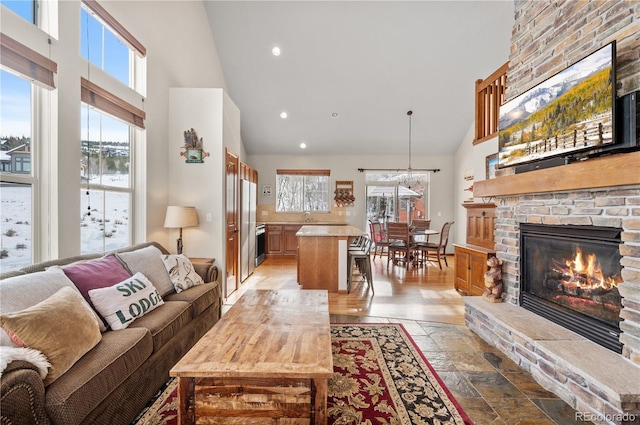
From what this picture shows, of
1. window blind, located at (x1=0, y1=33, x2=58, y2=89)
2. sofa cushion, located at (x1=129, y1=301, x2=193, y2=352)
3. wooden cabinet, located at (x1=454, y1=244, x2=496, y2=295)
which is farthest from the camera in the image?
wooden cabinet, located at (x1=454, y1=244, x2=496, y2=295)

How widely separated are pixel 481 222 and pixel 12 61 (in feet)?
15.9

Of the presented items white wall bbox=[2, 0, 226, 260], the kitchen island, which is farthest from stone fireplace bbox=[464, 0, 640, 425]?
white wall bbox=[2, 0, 226, 260]

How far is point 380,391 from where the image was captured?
1.99m

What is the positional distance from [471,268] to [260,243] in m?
4.51

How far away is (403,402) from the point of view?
74.0 inches

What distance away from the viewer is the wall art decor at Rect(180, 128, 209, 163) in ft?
12.6

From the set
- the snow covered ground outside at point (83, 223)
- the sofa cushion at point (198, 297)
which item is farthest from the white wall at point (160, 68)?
the sofa cushion at point (198, 297)

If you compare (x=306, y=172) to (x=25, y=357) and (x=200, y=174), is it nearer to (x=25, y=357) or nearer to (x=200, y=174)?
(x=200, y=174)

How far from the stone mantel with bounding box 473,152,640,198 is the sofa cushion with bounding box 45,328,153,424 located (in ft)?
9.68

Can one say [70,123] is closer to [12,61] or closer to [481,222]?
[12,61]

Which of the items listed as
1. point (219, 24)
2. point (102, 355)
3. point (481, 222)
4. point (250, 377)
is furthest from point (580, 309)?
point (219, 24)

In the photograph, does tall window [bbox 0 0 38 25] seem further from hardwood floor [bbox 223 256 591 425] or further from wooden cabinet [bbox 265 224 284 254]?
wooden cabinet [bbox 265 224 284 254]

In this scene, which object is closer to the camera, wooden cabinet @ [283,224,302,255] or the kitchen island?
the kitchen island

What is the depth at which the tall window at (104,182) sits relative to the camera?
2.70 metres
